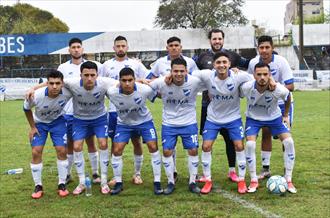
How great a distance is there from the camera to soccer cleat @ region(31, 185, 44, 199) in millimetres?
6809

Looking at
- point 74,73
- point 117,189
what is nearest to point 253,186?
point 117,189

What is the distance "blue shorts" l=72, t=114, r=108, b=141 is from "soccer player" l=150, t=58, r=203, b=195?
3.07ft

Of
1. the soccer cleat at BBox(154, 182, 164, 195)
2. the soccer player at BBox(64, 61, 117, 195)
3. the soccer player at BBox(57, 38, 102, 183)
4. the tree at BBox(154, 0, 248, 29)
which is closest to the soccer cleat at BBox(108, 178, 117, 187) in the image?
the soccer player at BBox(64, 61, 117, 195)

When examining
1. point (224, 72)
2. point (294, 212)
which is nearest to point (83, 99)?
point (224, 72)

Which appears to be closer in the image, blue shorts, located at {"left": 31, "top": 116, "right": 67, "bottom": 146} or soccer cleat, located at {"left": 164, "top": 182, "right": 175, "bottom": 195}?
soccer cleat, located at {"left": 164, "top": 182, "right": 175, "bottom": 195}

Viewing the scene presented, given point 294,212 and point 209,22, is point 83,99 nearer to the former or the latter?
point 294,212

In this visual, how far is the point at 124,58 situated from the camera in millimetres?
7590

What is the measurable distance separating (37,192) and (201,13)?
4303 centimetres

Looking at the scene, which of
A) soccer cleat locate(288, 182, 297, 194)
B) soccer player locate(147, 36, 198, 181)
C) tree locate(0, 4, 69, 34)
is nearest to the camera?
soccer cleat locate(288, 182, 297, 194)

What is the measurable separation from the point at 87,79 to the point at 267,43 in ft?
8.88

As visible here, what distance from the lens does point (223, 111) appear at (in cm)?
691

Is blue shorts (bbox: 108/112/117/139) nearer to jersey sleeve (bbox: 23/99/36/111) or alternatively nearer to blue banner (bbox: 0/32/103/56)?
jersey sleeve (bbox: 23/99/36/111)

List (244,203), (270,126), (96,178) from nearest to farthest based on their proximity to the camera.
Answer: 1. (244,203)
2. (270,126)
3. (96,178)

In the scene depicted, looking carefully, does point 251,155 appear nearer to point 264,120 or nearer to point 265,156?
point 264,120
